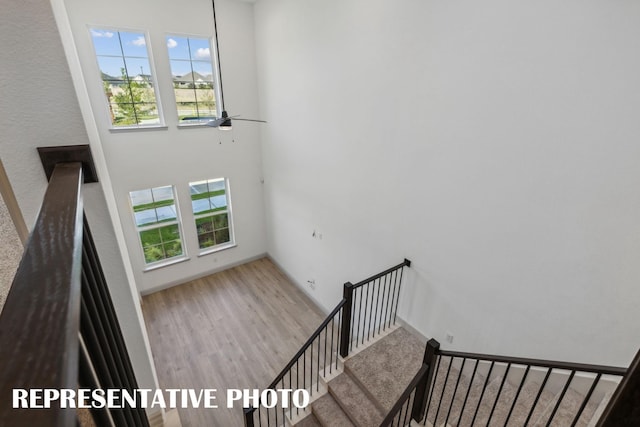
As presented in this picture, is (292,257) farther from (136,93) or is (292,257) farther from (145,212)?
(136,93)

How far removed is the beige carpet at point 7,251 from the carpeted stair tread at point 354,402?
3239 millimetres

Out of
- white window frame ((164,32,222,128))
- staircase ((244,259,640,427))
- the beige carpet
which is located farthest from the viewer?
white window frame ((164,32,222,128))

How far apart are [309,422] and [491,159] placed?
11.7 feet

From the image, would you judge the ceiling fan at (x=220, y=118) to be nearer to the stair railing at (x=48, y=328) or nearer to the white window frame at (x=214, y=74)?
the white window frame at (x=214, y=74)

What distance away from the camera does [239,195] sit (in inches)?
281

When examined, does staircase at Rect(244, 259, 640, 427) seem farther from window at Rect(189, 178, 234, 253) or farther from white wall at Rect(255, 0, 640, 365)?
window at Rect(189, 178, 234, 253)

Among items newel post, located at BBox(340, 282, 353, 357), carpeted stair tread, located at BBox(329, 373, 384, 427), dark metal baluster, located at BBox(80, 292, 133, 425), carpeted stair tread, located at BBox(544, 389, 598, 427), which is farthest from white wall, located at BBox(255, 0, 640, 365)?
dark metal baluster, located at BBox(80, 292, 133, 425)

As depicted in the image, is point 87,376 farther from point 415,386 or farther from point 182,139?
point 182,139

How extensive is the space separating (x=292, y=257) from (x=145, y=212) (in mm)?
3237

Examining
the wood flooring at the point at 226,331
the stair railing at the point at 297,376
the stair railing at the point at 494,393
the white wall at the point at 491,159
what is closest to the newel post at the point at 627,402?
the stair railing at the point at 494,393

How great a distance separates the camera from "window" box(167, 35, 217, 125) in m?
5.70

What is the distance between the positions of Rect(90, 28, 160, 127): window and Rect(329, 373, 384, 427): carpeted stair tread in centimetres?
557

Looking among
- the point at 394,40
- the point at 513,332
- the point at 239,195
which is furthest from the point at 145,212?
the point at 513,332

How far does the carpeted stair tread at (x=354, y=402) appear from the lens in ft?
10.6
